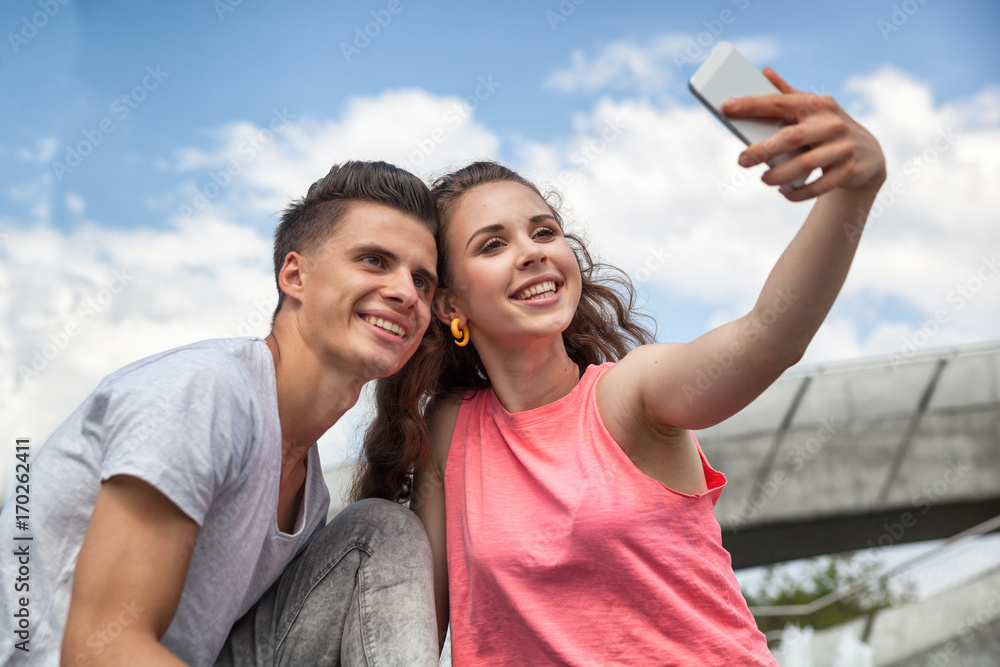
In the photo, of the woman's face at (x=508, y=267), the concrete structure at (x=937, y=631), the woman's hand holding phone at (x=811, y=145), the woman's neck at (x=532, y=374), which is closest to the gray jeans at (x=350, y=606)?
the woman's neck at (x=532, y=374)

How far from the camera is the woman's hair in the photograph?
9.98 ft

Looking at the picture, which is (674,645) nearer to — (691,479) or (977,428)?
(691,479)

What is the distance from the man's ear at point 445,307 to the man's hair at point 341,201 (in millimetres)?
250

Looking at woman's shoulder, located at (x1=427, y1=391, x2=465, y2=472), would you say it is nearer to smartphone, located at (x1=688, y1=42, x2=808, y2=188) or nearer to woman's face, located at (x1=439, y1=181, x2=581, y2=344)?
woman's face, located at (x1=439, y1=181, x2=581, y2=344)

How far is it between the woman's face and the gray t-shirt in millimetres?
913

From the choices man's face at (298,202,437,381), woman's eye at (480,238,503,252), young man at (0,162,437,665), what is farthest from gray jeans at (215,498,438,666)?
woman's eye at (480,238,503,252)

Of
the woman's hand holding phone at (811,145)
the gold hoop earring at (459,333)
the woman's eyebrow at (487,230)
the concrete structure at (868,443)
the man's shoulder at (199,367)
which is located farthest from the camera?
A: the concrete structure at (868,443)

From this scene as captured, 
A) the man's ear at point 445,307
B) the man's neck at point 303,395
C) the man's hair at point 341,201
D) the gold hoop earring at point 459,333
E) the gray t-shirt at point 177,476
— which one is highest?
the man's hair at point 341,201

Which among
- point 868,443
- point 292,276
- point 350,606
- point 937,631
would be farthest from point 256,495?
point 868,443

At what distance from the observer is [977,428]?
9445 mm

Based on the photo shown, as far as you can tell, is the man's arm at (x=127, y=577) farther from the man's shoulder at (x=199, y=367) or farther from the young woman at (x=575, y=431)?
the young woman at (x=575, y=431)

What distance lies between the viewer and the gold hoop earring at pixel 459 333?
2977mm

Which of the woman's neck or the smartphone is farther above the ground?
the smartphone

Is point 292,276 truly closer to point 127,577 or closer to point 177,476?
point 177,476
